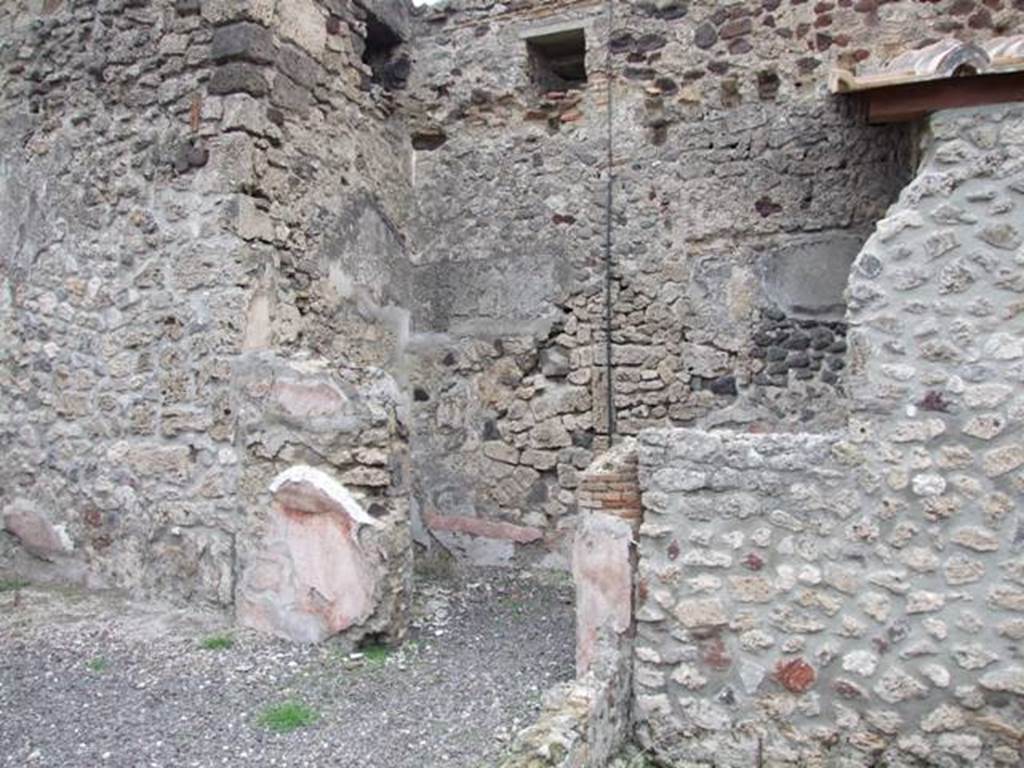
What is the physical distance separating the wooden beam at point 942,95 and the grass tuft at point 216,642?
151 inches

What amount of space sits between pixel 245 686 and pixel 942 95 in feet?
12.3

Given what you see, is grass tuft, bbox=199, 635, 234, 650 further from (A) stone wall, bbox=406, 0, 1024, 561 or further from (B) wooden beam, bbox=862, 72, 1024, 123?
(B) wooden beam, bbox=862, 72, 1024, 123

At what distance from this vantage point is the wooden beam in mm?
3635

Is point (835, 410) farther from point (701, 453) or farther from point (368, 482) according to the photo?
point (368, 482)

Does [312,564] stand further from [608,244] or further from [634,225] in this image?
[634,225]

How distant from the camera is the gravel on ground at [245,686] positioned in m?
3.70

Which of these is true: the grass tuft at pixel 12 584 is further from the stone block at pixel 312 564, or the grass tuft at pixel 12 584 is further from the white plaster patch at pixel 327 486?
the white plaster patch at pixel 327 486

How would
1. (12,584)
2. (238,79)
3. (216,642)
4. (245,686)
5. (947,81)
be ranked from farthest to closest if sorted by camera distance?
1. (12,584)
2. (238,79)
3. (216,642)
4. (245,686)
5. (947,81)

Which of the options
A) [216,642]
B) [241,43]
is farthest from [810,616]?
[241,43]

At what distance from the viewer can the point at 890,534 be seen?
358 centimetres

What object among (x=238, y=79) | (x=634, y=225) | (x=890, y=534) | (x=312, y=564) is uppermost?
(x=238, y=79)

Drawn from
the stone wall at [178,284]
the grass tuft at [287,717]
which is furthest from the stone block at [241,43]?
the grass tuft at [287,717]

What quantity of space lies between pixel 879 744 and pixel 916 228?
189 cm

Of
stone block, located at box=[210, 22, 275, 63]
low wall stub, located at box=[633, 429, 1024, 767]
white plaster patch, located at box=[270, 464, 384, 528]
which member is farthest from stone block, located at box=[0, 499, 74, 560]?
low wall stub, located at box=[633, 429, 1024, 767]
